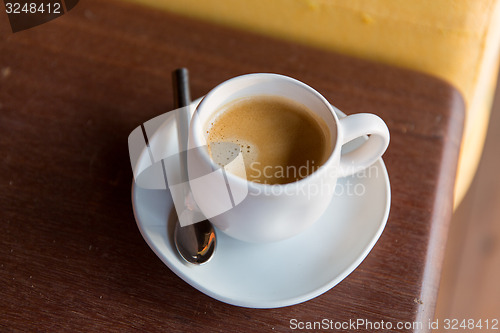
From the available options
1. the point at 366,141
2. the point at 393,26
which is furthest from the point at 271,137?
the point at 393,26

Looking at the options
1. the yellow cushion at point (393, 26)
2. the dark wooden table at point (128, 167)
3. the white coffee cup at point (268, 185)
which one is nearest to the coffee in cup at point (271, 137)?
the white coffee cup at point (268, 185)

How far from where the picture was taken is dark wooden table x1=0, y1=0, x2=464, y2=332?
0.59m

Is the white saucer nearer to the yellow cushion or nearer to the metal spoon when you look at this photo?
the metal spoon

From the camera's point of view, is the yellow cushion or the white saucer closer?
the white saucer

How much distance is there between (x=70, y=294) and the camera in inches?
23.4

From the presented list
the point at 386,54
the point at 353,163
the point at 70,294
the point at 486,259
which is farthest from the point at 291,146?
the point at 486,259

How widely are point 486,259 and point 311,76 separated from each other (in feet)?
2.46

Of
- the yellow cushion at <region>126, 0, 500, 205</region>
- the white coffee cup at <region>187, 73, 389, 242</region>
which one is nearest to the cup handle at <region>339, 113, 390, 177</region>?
the white coffee cup at <region>187, 73, 389, 242</region>

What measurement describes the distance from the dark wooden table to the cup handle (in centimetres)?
12

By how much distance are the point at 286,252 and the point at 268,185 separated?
5.1 inches

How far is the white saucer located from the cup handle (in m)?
0.05

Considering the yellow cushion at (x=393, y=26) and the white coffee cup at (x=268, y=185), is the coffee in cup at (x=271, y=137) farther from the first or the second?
the yellow cushion at (x=393, y=26)

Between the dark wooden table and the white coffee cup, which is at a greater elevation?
the white coffee cup

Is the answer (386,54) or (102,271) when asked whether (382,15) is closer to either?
(386,54)
